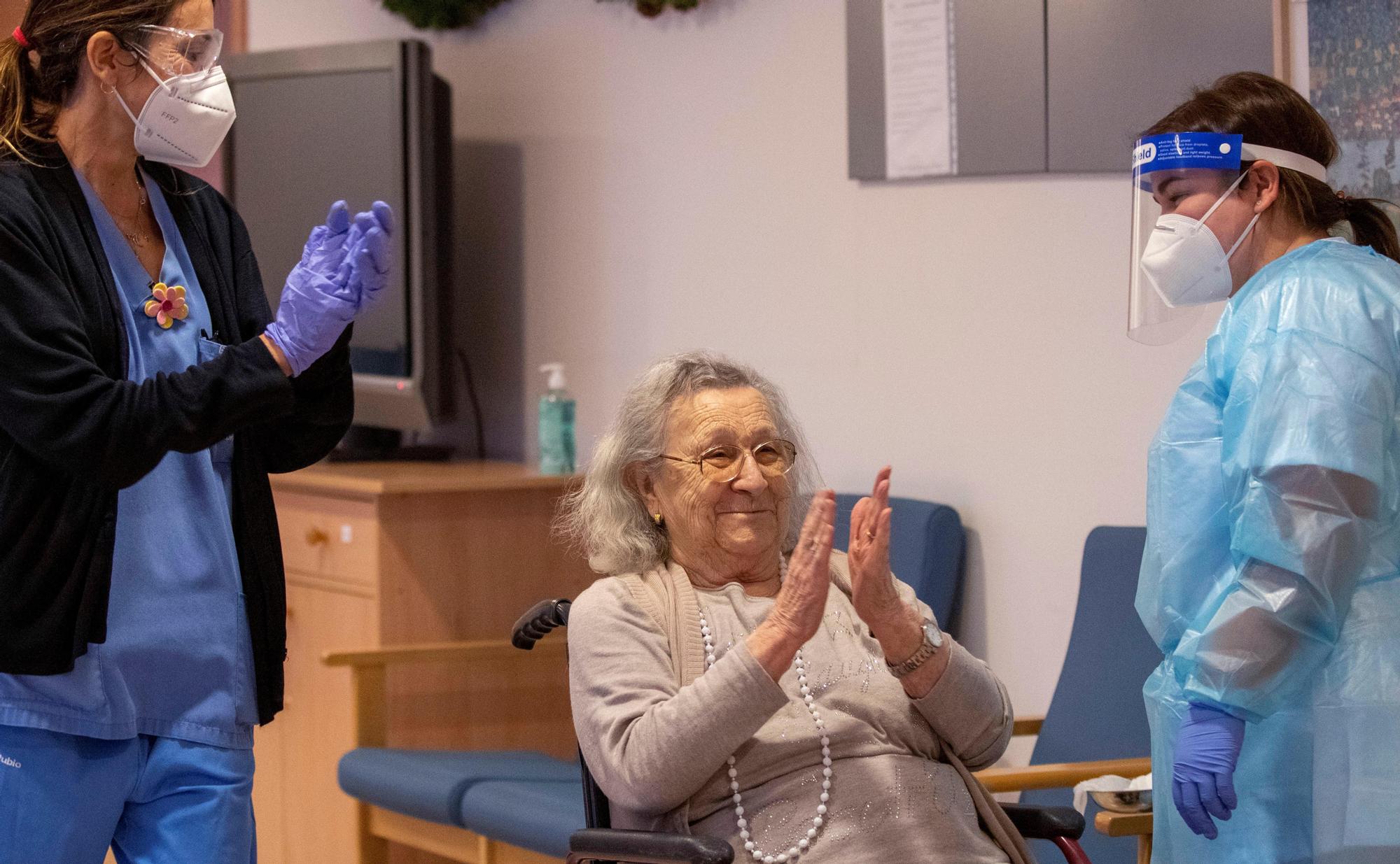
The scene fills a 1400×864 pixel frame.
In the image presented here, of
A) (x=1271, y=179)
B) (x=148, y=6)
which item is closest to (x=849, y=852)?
(x=1271, y=179)

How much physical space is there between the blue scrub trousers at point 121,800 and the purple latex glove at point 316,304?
46 centimetres

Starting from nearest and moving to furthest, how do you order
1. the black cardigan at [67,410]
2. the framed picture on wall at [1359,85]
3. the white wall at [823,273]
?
the black cardigan at [67,410] < the framed picture on wall at [1359,85] < the white wall at [823,273]

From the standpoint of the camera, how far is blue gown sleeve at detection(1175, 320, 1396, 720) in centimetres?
175

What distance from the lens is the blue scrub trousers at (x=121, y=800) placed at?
5.41 feet

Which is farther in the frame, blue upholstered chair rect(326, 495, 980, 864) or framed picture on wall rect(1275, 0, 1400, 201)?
blue upholstered chair rect(326, 495, 980, 864)

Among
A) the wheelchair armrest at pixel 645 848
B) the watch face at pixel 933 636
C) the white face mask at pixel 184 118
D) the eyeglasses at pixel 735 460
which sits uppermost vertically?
the white face mask at pixel 184 118

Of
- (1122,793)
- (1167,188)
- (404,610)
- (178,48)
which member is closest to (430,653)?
(404,610)

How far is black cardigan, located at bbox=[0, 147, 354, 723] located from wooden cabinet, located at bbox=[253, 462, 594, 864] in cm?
182

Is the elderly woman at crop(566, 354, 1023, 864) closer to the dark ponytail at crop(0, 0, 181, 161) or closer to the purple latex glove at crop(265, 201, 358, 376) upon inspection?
the purple latex glove at crop(265, 201, 358, 376)

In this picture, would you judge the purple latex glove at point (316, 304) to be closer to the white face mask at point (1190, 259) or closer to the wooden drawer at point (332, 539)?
the white face mask at point (1190, 259)

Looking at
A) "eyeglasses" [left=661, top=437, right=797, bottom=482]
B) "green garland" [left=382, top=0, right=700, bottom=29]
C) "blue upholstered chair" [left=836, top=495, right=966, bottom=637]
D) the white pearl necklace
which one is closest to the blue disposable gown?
the white pearl necklace

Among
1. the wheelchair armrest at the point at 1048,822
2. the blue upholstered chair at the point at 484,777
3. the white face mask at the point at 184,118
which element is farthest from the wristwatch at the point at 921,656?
the white face mask at the point at 184,118

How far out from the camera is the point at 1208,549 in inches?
74.7

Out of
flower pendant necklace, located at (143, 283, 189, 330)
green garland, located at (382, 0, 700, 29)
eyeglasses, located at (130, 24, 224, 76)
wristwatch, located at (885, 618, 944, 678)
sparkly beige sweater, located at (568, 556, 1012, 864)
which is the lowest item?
sparkly beige sweater, located at (568, 556, 1012, 864)
